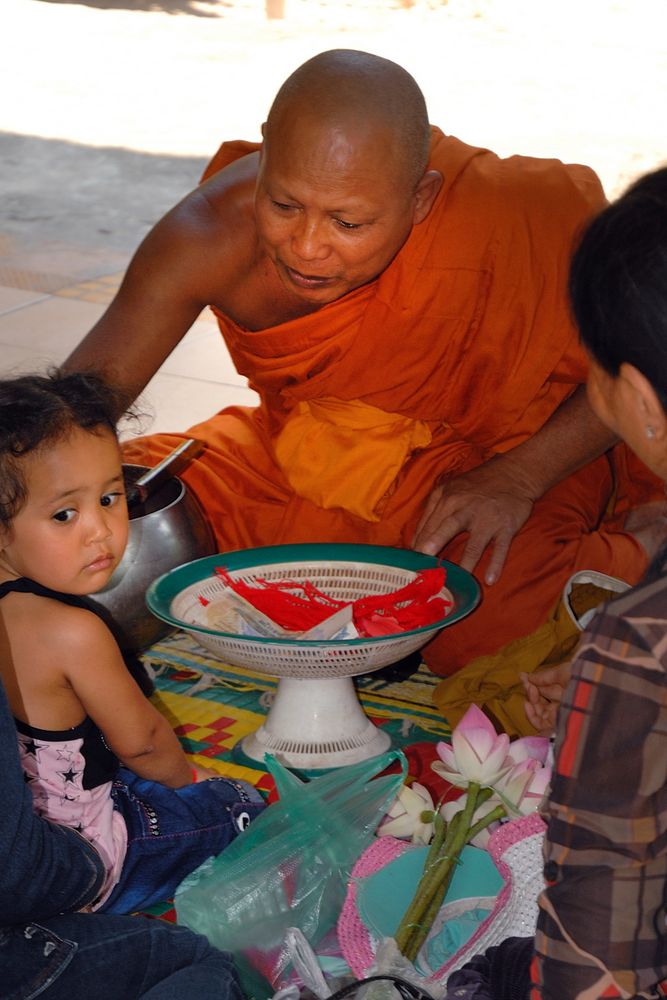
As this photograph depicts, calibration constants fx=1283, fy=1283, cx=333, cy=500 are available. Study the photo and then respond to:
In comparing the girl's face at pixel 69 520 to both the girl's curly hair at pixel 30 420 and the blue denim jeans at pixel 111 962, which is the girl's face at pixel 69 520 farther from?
the blue denim jeans at pixel 111 962

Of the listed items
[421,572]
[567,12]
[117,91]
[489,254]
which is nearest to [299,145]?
[489,254]

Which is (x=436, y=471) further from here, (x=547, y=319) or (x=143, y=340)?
(x=143, y=340)

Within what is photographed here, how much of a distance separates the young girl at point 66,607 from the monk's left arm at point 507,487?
79cm

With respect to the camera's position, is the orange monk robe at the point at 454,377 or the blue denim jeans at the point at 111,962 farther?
the orange monk robe at the point at 454,377

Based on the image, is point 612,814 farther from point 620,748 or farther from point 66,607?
point 66,607

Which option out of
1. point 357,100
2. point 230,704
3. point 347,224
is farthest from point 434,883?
point 357,100

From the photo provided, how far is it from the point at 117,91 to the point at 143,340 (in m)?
8.50

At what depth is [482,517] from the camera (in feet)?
7.55

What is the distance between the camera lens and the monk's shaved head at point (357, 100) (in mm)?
1978

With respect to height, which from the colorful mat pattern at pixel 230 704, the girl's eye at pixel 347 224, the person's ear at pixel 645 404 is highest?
the person's ear at pixel 645 404

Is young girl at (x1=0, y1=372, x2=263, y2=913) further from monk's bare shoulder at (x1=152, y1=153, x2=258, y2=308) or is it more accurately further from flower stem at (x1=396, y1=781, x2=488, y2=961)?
monk's bare shoulder at (x1=152, y1=153, x2=258, y2=308)

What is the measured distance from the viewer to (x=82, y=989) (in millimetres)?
1366

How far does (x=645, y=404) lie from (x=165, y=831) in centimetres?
100

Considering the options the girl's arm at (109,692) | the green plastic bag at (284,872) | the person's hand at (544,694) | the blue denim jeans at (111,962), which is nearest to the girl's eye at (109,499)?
the girl's arm at (109,692)
